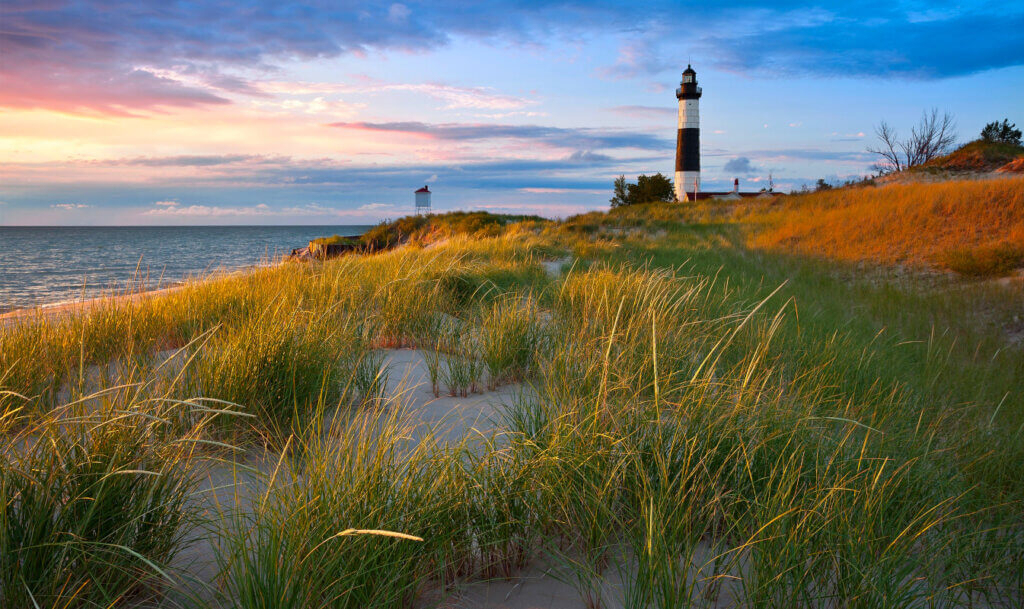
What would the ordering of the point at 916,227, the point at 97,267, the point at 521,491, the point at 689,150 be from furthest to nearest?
the point at 689,150 < the point at 97,267 < the point at 916,227 < the point at 521,491

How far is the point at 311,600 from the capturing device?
4.75 feet

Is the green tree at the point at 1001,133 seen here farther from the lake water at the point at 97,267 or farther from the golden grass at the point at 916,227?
the lake water at the point at 97,267

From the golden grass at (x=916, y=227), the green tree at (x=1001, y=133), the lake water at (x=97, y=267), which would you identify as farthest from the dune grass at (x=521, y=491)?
the green tree at (x=1001, y=133)

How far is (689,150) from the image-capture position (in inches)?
1650

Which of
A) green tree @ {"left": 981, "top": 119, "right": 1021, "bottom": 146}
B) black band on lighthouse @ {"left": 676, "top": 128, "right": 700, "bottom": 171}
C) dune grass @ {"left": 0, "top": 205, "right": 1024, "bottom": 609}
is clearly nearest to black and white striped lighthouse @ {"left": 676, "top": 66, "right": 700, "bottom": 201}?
black band on lighthouse @ {"left": 676, "top": 128, "right": 700, "bottom": 171}

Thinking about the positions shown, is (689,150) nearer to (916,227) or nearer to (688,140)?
(688,140)

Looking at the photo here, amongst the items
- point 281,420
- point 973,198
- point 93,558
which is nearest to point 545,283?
point 281,420

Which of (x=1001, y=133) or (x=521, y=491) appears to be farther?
(x=1001, y=133)

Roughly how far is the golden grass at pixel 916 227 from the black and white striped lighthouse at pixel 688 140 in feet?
85.4

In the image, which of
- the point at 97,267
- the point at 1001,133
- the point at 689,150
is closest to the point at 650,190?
the point at 689,150

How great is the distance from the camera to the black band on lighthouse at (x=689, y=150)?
4188cm

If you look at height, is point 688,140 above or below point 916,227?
above

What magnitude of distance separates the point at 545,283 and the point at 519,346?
3.10m

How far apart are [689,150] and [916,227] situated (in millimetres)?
32093
